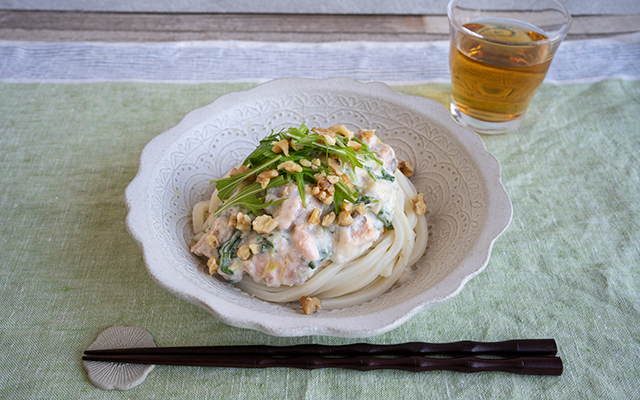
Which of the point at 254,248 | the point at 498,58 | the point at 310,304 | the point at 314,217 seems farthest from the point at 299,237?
the point at 498,58

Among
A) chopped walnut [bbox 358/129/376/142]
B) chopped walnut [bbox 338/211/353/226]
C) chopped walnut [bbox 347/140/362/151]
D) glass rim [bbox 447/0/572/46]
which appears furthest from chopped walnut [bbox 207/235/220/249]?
glass rim [bbox 447/0/572/46]

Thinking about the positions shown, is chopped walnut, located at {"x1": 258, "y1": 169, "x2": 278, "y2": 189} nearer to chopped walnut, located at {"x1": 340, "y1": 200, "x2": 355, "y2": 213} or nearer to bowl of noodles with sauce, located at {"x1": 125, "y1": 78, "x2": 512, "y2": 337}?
bowl of noodles with sauce, located at {"x1": 125, "y1": 78, "x2": 512, "y2": 337}

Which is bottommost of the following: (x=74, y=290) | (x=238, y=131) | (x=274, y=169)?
(x=74, y=290)

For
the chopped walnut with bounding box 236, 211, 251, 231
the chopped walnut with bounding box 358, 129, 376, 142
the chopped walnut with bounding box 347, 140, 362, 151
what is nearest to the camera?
the chopped walnut with bounding box 236, 211, 251, 231

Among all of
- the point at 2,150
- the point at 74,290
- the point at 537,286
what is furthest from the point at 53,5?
the point at 537,286

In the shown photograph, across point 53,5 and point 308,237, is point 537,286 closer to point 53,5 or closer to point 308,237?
point 308,237

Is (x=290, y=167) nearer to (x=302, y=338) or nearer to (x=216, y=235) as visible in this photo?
(x=216, y=235)
